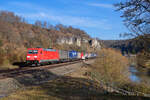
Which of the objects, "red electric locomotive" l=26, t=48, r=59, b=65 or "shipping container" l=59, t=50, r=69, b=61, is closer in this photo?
"red electric locomotive" l=26, t=48, r=59, b=65

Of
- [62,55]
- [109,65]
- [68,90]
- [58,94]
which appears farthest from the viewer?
[62,55]

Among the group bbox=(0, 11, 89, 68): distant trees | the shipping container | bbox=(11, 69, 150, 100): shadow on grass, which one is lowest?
bbox=(11, 69, 150, 100): shadow on grass

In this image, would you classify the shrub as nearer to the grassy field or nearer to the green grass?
the grassy field

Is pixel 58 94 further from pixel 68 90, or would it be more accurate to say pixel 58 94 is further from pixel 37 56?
pixel 37 56

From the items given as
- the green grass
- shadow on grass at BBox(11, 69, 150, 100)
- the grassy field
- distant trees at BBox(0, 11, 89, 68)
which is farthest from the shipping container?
the green grass

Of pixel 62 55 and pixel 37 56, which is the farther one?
pixel 62 55

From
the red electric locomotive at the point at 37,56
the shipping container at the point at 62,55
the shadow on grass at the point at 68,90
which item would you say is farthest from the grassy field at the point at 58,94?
the shipping container at the point at 62,55

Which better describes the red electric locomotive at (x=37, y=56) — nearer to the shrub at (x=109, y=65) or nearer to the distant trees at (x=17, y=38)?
the distant trees at (x=17, y=38)

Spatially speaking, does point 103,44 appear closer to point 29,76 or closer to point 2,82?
point 29,76

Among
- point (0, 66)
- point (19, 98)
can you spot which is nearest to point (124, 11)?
point (19, 98)

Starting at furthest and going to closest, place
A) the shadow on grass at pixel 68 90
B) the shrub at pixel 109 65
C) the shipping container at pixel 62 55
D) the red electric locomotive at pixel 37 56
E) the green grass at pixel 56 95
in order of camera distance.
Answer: the shipping container at pixel 62 55, the shrub at pixel 109 65, the red electric locomotive at pixel 37 56, the shadow on grass at pixel 68 90, the green grass at pixel 56 95

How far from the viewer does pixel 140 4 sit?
9.02m

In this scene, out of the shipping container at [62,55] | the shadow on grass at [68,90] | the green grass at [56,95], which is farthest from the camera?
the shipping container at [62,55]

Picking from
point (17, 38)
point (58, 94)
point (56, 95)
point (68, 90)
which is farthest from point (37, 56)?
point (17, 38)
